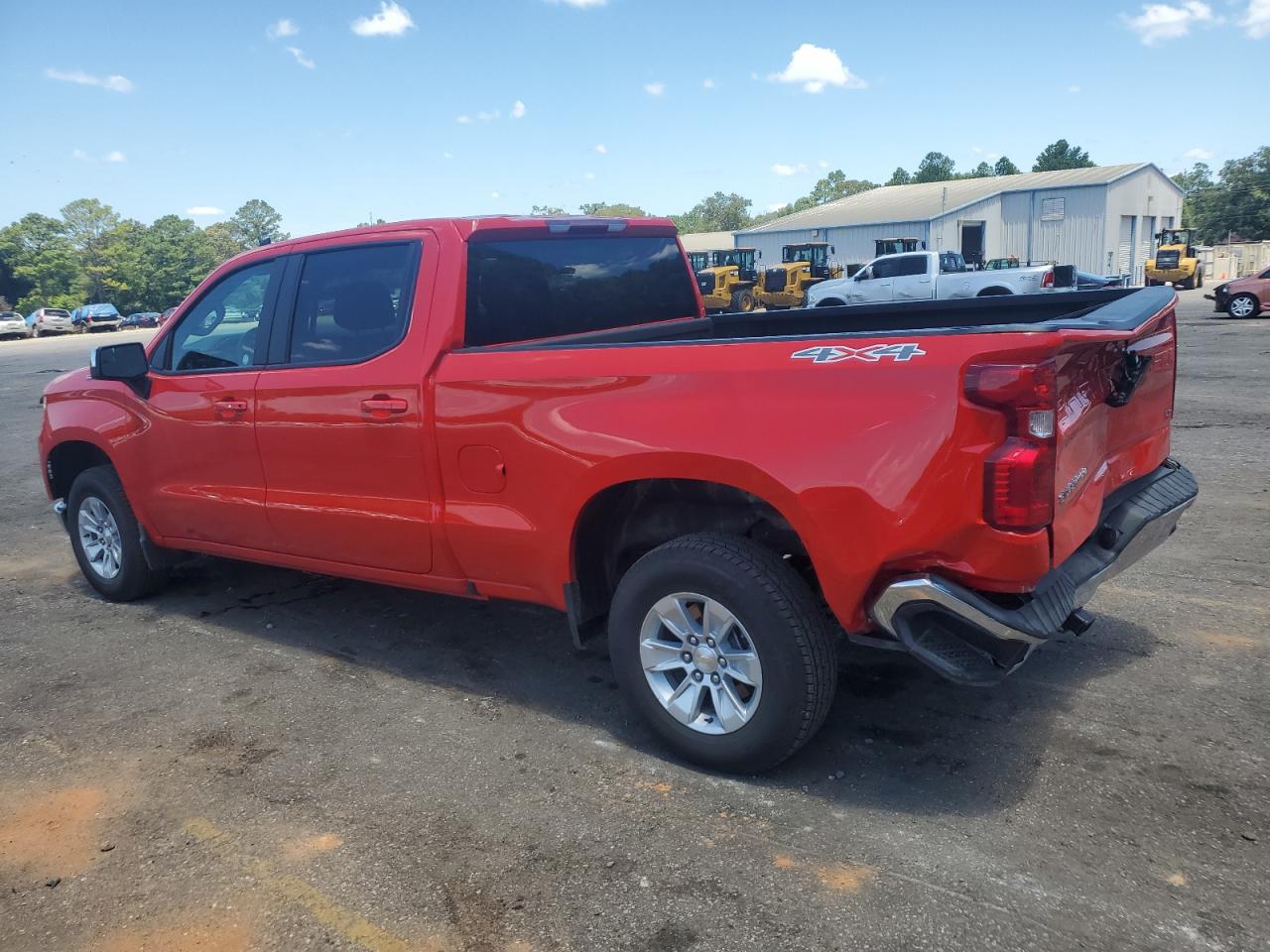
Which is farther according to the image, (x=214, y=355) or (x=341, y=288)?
(x=214, y=355)

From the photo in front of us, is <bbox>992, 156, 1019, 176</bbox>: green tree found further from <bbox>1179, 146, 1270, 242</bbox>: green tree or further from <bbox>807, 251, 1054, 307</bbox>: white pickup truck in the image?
<bbox>807, 251, 1054, 307</bbox>: white pickup truck

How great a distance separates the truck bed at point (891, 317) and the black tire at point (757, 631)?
908mm

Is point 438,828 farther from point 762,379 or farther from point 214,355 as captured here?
point 214,355

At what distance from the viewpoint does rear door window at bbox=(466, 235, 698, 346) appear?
4.08m

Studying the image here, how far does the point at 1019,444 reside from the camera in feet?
9.05

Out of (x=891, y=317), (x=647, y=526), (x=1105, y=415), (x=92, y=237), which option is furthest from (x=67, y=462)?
(x=92, y=237)

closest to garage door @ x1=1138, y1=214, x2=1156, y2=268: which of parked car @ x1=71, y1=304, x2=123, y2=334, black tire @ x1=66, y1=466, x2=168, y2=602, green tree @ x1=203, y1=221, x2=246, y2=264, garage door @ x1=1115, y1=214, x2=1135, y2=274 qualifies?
garage door @ x1=1115, y1=214, x2=1135, y2=274

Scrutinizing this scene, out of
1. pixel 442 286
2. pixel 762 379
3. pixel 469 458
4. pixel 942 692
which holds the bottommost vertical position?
pixel 942 692

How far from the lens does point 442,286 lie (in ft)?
13.1

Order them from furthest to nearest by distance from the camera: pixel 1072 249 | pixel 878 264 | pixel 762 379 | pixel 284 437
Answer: pixel 1072 249 < pixel 878 264 < pixel 284 437 < pixel 762 379

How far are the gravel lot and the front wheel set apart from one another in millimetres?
21251

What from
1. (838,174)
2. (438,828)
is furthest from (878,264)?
(838,174)

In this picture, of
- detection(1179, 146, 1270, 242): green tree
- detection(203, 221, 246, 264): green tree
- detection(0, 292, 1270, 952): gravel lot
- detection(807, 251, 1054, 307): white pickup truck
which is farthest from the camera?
detection(203, 221, 246, 264): green tree

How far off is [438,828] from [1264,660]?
339cm
